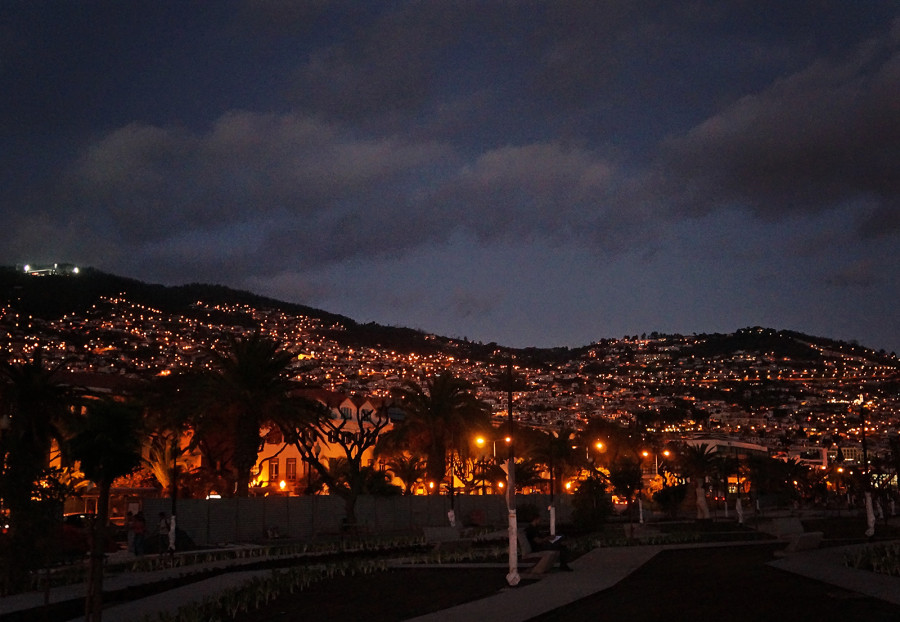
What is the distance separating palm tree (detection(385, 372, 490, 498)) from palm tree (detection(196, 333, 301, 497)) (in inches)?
430

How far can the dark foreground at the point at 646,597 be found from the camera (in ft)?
47.1

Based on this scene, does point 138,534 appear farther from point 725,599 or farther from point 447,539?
point 725,599

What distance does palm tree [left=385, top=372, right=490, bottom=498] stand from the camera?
5597 centimetres

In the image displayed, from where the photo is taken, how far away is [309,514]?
44.2 metres

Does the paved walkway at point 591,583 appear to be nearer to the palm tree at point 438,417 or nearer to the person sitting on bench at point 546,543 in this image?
the person sitting on bench at point 546,543

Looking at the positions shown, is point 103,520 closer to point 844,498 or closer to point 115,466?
point 115,466

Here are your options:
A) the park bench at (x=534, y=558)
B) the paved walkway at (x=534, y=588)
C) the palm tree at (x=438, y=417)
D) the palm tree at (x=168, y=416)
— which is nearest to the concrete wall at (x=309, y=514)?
the palm tree at (x=438, y=417)

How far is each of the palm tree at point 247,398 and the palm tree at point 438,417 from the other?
10927 mm

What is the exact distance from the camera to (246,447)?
4512cm

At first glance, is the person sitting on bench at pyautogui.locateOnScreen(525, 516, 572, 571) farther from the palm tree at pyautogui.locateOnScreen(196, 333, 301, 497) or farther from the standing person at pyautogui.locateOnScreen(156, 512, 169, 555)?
the palm tree at pyautogui.locateOnScreen(196, 333, 301, 497)

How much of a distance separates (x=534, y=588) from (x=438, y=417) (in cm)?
3801

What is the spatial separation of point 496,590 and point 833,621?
668 centimetres

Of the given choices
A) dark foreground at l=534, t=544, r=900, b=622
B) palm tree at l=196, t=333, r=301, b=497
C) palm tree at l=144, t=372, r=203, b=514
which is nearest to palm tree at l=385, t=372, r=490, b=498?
palm tree at l=196, t=333, r=301, b=497

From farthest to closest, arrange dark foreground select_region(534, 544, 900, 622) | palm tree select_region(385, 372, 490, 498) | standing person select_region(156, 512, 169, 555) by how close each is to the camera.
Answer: palm tree select_region(385, 372, 490, 498)
standing person select_region(156, 512, 169, 555)
dark foreground select_region(534, 544, 900, 622)
